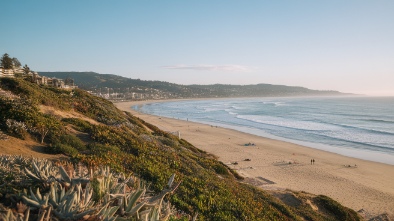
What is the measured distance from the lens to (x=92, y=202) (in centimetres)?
393

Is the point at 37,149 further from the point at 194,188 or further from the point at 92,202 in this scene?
the point at 92,202

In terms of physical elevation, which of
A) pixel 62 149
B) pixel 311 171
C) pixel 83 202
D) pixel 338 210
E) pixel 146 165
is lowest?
pixel 311 171

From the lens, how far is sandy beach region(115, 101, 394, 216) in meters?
20.2

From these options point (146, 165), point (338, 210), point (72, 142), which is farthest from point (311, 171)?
point (72, 142)

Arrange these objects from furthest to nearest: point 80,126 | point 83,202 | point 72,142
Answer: point 80,126 → point 72,142 → point 83,202

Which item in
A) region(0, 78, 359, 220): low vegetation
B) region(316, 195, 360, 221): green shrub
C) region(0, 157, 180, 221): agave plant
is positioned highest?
region(0, 157, 180, 221): agave plant

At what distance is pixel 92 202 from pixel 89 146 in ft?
22.0

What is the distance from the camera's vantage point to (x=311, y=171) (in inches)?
1056

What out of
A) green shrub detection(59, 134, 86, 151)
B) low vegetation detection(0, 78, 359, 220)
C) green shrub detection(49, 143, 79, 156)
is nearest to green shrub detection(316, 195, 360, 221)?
low vegetation detection(0, 78, 359, 220)

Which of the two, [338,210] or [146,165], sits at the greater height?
[146,165]

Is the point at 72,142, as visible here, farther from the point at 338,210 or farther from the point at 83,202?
the point at 338,210

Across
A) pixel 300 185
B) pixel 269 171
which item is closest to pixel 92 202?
pixel 300 185

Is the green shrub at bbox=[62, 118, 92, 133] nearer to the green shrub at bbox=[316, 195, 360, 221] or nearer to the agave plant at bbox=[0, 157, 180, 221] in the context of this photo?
the agave plant at bbox=[0, 157, 180, 221]

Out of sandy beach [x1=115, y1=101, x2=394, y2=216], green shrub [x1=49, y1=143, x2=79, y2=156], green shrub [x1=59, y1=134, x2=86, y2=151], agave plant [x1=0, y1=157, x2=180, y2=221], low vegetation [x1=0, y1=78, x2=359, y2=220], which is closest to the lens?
agave plant [x1=0, y1=157, x2=180, y2=221]
